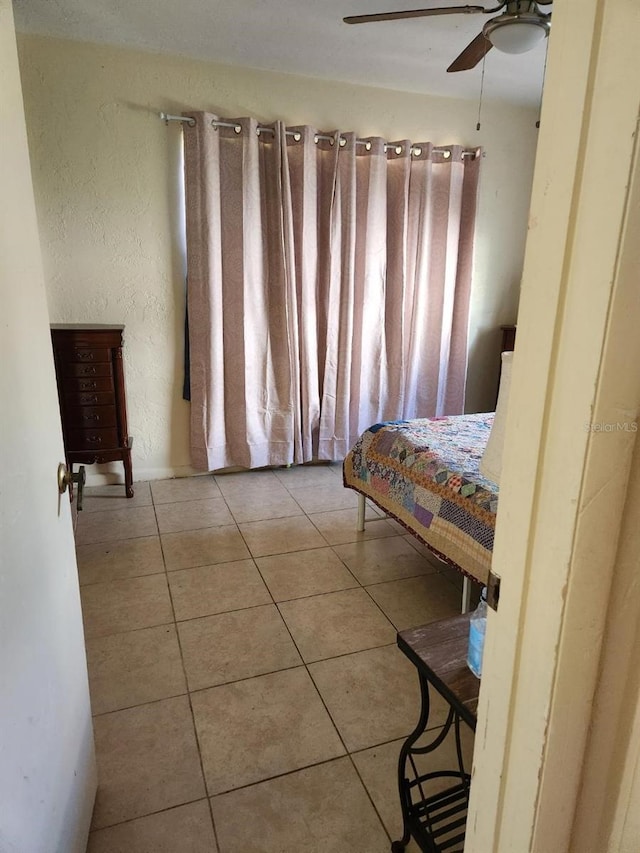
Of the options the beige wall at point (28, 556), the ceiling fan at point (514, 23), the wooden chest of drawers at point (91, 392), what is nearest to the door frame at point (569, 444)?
A: the beige wall at point (28, 556)

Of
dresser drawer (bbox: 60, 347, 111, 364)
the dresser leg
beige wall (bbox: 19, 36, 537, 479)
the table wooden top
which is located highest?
→ beige wall (bbox: 19, 36, 537, 479)

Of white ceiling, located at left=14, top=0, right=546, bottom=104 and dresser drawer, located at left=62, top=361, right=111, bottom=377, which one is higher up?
white ceiling, located at left=14, top=0, right=546, bottom=104

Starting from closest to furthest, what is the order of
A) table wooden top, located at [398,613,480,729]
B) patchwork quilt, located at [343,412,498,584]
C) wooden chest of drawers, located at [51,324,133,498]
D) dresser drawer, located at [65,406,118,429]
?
table wooden top, located at [398,613,480,729] < patchwork quilt, located at [343,412,498,584] < wooden chest of drawers, located at [51,324,133,498] < dresser drawer, located at [65,406,118,429]

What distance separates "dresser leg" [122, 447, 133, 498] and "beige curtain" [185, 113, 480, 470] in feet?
1.44

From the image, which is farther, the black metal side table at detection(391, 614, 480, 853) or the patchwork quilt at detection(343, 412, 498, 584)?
the patchwork quilt at detection(343, 412, 498, 584)

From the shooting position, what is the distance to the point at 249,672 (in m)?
1.82

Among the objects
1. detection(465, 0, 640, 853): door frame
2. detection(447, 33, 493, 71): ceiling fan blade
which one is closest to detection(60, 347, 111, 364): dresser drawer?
detection(447, 33, 493, 71): ceiling fan blade

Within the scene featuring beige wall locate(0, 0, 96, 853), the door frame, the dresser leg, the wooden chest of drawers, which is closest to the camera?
the door frame

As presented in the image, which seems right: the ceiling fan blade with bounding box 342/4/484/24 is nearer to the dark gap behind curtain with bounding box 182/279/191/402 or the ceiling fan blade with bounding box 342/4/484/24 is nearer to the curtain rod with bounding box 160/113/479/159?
the curtain rod with bounding box 160/113/479/159

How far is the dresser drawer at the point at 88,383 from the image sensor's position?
9.71 ft

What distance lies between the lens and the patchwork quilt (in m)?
1.83

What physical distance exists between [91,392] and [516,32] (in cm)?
259

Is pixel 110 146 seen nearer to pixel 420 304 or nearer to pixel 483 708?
pixel 420 304

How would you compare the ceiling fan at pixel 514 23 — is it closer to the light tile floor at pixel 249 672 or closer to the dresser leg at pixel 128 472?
the light tile floor at pixel 249 672
